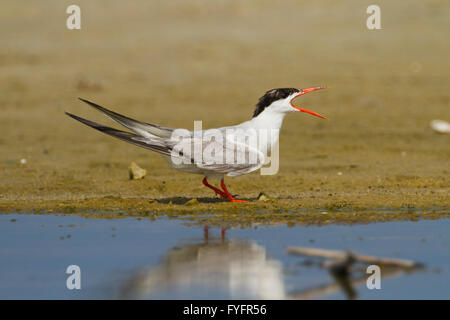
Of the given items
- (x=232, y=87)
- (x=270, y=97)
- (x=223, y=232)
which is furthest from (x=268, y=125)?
(x=232, y=87)

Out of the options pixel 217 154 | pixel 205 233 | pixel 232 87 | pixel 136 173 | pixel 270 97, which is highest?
pixel 232 87

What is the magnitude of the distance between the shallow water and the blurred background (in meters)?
1.17

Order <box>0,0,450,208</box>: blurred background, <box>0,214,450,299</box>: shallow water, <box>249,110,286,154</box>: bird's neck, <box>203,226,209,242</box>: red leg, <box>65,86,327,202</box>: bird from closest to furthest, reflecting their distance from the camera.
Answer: <box>0,214,450,299</box>: shallow water → <box>203,226,209,242</box>: red leg → <box>65,86,327,202</box>: bird → <box>249,110,286,154</box>: bird's neck → <box>0,0,450,208</box>: blurred background

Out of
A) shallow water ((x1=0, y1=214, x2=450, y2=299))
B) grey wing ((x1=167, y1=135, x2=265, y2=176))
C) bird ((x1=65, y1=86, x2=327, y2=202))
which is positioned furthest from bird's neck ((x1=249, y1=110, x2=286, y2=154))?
shallow water ((x1=0, y1=214, x2=450, y2=299))

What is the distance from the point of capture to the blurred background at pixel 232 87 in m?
7.74

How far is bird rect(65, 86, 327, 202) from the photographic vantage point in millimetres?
6199

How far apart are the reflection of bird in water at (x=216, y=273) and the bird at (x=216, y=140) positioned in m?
1.45

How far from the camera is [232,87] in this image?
15156 mm

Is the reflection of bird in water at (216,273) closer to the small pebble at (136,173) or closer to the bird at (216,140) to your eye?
the bird at (216,140)

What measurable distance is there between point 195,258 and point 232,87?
425 inches

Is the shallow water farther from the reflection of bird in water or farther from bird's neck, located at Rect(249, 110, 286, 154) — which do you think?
bird's neck, located at Rect(249, 110, 286, 154)

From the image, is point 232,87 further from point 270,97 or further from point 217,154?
point 217,154

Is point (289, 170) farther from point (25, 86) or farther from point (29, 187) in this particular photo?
point (25, 86)

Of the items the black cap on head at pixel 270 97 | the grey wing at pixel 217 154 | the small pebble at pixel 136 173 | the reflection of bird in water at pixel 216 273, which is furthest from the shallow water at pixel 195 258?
the small pebble at pixel 136 173
